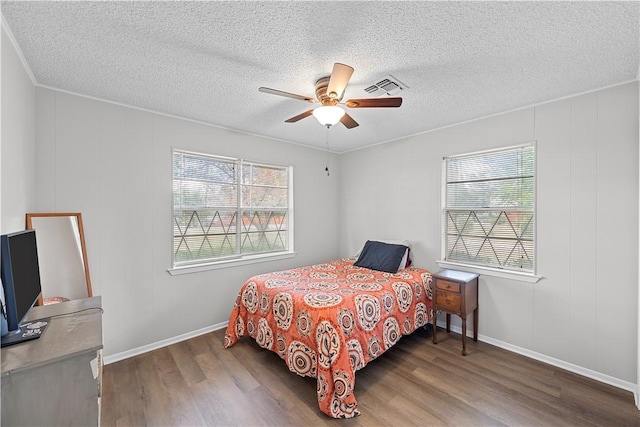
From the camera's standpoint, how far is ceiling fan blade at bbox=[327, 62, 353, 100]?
162 cm

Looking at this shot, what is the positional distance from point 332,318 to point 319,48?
1.87 meters

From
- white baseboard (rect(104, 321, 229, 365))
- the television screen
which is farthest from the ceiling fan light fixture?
white baseboard (rect(104, 321, 229, 365))

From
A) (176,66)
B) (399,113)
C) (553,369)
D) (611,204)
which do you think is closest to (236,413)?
(176,66)

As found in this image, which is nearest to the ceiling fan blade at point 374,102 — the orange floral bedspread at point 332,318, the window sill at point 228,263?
the orange floral bedspread at point 332,318

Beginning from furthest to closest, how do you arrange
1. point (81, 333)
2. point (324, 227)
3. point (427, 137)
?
point (324, 227), point (427, 137), point (81, 333)

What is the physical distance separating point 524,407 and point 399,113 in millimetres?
2680

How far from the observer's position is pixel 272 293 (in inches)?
99.7

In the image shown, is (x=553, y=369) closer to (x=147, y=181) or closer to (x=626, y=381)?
(x=626, y=381)

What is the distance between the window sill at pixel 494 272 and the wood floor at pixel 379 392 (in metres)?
0.75

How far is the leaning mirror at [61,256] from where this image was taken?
2100 mm

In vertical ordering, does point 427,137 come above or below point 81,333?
above

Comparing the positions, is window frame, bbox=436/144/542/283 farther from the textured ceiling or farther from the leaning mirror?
the leaning mirror

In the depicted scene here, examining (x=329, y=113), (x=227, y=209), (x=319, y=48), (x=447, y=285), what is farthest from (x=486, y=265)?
(x=227, y=209)

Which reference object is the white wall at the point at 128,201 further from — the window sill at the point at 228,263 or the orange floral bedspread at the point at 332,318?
the orange floral bedspread at the point at 332,318
